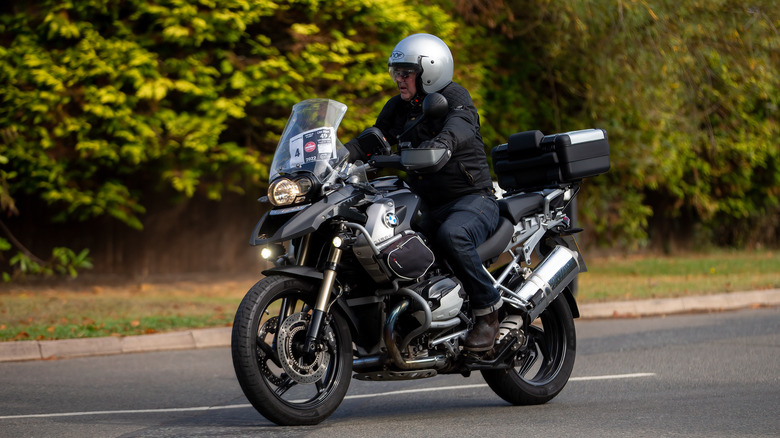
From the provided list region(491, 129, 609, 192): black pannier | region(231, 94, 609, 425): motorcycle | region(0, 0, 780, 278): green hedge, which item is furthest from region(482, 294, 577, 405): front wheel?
region(0, 0, 780, 278): green hedge

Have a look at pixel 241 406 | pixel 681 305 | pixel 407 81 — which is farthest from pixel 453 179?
pixel 681 305

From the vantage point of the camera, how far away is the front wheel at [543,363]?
21.1ft

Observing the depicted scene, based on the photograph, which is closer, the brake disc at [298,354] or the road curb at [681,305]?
the brake disc at [298,354]

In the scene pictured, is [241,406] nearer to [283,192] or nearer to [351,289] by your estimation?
[351,289]

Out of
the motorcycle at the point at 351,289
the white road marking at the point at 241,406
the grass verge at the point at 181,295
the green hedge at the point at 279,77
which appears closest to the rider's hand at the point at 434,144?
the motorcycle at the point at 351,289

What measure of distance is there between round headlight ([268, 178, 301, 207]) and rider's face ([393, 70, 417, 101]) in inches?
37.0

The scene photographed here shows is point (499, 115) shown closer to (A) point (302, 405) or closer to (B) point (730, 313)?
(B) point (730, 313)

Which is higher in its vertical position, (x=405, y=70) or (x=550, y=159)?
(x=405, y=70)

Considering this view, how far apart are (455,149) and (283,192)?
1003 mm

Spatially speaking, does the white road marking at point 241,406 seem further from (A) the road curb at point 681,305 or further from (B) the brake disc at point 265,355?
(A) the road curb at point 681,305

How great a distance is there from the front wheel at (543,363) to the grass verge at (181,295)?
15.3 ft

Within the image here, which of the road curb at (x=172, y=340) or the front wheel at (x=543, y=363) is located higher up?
the front wheel at (x=543, y=363)

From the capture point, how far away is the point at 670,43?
1489cm

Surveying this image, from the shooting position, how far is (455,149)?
5.89m
